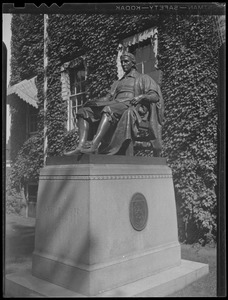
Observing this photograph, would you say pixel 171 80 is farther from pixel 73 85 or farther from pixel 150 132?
pixel 73 85

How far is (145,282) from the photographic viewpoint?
4117mm

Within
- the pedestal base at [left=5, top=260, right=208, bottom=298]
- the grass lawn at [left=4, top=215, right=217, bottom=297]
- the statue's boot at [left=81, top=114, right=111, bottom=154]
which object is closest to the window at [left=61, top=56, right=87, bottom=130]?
the grass lawn at [left=4, top=215, right=217, bottom=297]

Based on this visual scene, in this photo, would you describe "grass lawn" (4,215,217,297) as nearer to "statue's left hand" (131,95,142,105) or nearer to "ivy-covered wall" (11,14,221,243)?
"ivy-covered wall" (11,14,221,243)

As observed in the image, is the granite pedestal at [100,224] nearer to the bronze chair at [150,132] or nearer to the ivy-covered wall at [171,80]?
the bronze chair at [150,132]

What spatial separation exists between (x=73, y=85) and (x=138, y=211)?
15.6ft

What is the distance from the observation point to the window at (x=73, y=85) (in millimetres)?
7812

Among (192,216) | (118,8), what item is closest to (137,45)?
(118,8)

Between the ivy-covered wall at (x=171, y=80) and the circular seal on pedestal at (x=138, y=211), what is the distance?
1.88 meters

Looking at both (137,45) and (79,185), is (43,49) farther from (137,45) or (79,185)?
(79,185)

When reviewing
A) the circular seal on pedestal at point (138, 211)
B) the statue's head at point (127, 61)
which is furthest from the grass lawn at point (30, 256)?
the statue's head at point (127, 61)

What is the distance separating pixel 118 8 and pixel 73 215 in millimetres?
2593

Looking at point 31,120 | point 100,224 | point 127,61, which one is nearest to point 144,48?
point 127,61

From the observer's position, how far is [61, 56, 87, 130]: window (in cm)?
781

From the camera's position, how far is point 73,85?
8188mm
